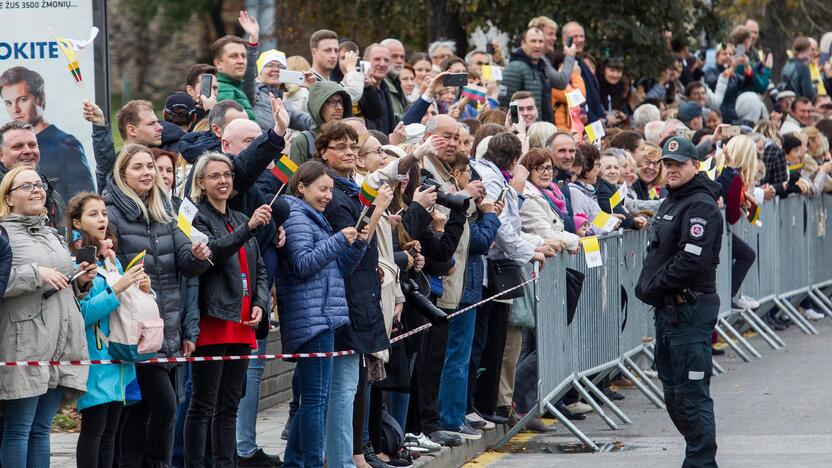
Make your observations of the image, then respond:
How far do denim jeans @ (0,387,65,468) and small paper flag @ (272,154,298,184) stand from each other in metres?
2.06

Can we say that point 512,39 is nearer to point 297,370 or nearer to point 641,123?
point 641,123

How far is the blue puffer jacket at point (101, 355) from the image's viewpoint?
7684 mm

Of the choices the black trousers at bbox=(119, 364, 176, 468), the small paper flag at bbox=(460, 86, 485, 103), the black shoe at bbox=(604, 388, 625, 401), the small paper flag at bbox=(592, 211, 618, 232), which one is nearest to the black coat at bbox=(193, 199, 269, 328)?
the black trousers at bbox=(119, 364, 176, 468)

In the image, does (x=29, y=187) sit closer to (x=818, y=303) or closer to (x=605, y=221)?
(x=605, y=221)

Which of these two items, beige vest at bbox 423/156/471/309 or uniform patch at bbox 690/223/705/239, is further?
beige vest at bbox 423/156/471/309

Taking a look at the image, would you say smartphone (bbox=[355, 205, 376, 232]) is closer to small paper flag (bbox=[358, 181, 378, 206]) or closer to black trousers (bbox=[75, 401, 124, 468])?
small paper flag (bbox=[358, 181, 378, 206])

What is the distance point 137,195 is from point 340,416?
1673 mm

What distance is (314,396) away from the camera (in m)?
8.59

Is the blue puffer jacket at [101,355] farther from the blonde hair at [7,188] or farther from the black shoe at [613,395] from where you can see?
the black shoe at [613,395]

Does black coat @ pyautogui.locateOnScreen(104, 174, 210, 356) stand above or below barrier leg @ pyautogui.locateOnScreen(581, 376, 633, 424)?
above

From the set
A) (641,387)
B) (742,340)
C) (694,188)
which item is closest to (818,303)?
(742,340)

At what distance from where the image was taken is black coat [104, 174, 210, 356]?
8.01 meters

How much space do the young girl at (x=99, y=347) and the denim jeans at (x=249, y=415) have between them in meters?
1.68

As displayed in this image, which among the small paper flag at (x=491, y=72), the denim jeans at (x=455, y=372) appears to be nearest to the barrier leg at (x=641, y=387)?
the denim jeans at (x=455, y=372)
